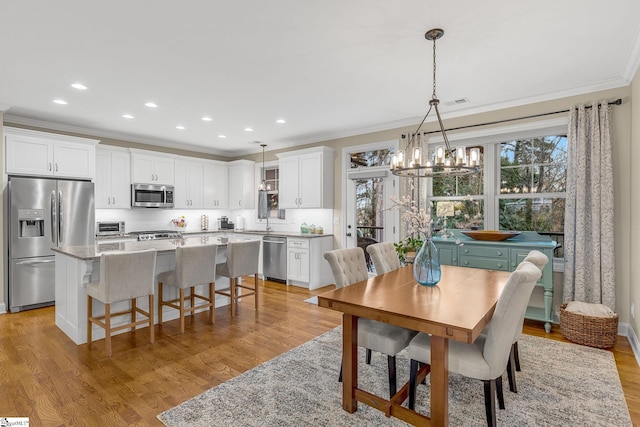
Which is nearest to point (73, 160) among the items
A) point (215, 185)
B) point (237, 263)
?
point (215, 185)

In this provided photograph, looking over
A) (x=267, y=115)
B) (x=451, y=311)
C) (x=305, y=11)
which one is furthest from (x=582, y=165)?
(x=267, y=115)

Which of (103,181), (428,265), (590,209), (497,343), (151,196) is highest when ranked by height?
(103,181)

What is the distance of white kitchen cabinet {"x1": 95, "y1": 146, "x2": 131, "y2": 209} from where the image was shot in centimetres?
574

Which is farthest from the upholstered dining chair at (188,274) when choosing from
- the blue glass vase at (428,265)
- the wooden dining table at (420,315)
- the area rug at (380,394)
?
the blue glass vase at (428,265)

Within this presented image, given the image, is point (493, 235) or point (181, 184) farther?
point (181, 184)

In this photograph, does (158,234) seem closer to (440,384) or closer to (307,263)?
(307,263)

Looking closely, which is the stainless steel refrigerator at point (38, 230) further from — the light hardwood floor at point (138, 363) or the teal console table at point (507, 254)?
the teal console table at point (507, 254)

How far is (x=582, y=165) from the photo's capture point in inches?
146

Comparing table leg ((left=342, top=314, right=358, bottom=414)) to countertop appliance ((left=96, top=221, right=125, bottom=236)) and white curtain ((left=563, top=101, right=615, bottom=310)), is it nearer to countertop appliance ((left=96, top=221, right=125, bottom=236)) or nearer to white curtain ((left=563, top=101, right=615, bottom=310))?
white curtain ((left=563, top=101, right=615, bottom=310))

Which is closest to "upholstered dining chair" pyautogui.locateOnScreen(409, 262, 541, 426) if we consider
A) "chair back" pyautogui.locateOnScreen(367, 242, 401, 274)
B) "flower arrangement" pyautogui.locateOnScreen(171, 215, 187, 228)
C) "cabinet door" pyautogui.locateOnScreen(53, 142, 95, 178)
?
"chair back" pyautogui.locateOnScreen(367, 242, 401, 274)

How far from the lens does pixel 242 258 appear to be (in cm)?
425

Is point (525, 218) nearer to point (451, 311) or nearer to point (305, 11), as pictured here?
point (451, 311)

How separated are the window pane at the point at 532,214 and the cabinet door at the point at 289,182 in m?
3.43

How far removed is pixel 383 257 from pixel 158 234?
4.54 metres
